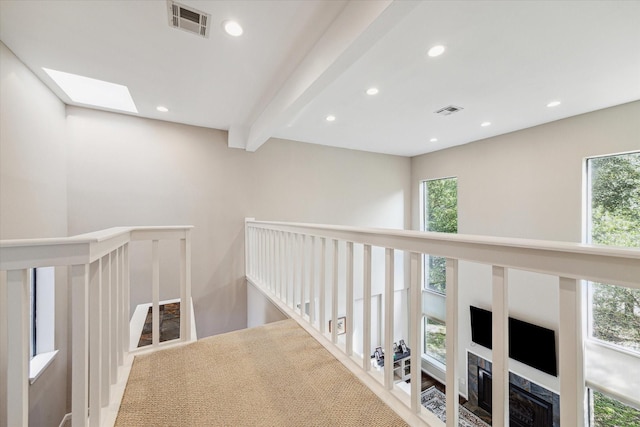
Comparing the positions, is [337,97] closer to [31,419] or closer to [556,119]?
[556,119]

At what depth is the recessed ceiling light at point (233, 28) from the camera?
5.56 ft

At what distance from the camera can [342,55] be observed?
161 cm

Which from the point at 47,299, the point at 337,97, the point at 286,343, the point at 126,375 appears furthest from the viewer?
the point at 337,97

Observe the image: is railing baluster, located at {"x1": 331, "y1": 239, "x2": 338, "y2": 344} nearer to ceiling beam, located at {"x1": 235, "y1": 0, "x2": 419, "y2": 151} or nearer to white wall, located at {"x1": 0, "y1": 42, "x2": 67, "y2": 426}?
ceiling beam, located at {"x1": 235, "y1": 0, "x2": 419, "y2": 151}

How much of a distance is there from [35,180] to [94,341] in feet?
7.13

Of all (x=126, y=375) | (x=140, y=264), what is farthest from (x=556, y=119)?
(x=140, y=264)

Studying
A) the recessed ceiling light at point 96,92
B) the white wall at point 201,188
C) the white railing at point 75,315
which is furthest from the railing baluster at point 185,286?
the recessed ceiling light at point 96,92

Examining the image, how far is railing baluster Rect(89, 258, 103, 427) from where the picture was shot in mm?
1003

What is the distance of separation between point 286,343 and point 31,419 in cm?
218

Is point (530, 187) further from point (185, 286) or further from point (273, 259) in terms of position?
point (185, 286)

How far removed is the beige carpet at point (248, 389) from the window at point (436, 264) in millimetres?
4355

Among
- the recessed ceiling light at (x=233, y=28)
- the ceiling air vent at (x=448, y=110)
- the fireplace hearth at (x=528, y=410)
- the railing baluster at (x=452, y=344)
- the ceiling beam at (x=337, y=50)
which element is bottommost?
the fireplace hearth at (x=528, y=410)

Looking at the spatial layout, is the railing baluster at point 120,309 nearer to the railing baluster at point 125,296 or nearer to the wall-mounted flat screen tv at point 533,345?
the railing baluster at point 125,296

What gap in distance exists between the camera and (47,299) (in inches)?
98.5
